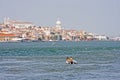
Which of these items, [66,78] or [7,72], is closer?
[66,78]

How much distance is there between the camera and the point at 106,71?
4922 cm

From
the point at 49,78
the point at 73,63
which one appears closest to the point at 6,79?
the point at 49,78

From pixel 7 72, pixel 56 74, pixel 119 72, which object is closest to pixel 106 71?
pixel 119 72

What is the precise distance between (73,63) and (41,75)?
16.0 m

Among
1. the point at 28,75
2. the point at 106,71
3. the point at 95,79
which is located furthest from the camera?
the point at 106,71

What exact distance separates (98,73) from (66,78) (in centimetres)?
500

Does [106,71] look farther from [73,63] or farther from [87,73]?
[73,63]

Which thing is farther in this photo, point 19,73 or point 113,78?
point 19,73

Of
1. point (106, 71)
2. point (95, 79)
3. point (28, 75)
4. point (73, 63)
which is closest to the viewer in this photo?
point (95, 79)

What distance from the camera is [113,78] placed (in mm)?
42344

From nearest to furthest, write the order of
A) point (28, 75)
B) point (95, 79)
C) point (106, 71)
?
point (95, 79) < point (28, 75) < point (106, 71)

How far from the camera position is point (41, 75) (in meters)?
46.1

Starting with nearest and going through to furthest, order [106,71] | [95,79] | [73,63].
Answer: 1. [95,79]
2. [106,71]
3. [73,63]

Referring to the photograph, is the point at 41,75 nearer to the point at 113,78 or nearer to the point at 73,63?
the point at 113,78
